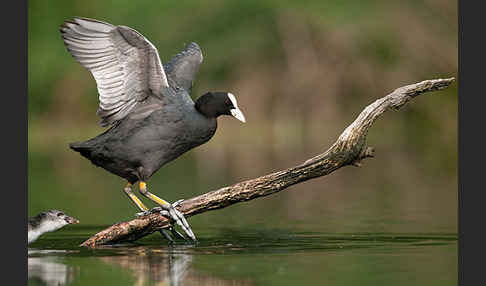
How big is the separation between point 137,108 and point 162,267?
8.67 ft

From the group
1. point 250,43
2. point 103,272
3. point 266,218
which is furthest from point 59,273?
point 250,43

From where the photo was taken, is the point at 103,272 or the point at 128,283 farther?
the point at 103,272

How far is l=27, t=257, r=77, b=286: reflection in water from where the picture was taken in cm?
691

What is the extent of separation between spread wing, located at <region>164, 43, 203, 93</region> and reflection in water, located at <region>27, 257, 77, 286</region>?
3299 mm

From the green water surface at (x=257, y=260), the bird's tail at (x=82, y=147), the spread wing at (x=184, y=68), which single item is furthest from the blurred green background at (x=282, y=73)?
the green water surface at (x=257, y=260)

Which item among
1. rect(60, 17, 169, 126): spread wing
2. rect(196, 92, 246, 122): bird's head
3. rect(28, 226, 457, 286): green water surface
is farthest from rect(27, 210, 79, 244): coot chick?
rect(196, 92, 246, 122): bird's head

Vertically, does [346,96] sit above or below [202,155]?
above

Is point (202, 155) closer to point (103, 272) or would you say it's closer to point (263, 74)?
point (263, 74)

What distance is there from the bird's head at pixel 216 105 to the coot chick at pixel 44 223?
5.64ft

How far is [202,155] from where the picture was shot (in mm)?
24234

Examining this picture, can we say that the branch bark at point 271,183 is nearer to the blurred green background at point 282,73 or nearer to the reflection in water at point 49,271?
the reflection in water at point 49,271

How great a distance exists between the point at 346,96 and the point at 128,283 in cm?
2408

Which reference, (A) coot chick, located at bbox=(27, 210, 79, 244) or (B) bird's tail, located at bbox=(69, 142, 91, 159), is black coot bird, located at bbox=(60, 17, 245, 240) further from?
(A) coot chick, located at bbox=(27, 210, 79, 244)

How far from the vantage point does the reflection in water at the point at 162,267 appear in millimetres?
6738
